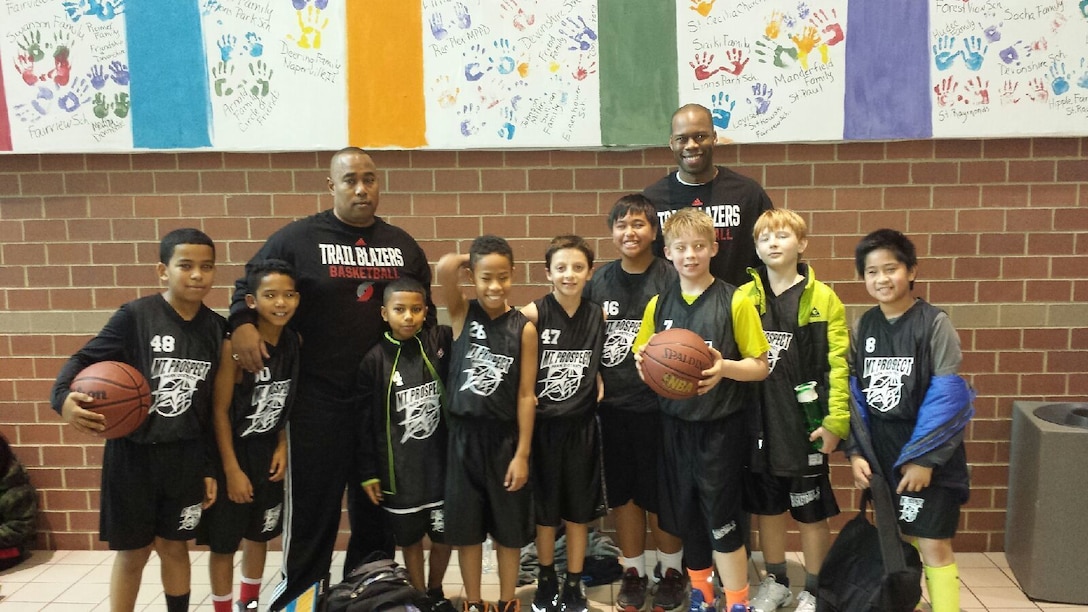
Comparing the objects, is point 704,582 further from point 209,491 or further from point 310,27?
point 310,27

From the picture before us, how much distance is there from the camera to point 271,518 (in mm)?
3205

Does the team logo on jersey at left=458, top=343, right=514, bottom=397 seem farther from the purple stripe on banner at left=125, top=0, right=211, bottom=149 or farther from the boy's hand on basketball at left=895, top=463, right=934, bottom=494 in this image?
the purple stripe on banner at left=125, top=0, right=211, bottom=149

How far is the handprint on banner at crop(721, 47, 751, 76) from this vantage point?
3908mm

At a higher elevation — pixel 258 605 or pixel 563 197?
pixel 563 197

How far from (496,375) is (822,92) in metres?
2.28

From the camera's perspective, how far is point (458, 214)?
4.12m

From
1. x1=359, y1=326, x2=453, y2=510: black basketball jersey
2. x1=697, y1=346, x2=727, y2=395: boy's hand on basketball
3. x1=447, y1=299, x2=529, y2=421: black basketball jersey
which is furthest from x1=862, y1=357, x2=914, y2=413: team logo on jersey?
x1=359, y1=326, x2=453, y2=510: black basketball jersey

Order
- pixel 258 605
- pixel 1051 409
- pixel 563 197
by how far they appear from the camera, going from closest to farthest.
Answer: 1. pixel 258 605
2. pixel 1051 409
3. pixel 563 197

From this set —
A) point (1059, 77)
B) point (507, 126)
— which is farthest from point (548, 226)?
point (1059, 77)

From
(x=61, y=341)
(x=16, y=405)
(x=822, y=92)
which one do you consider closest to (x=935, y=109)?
(x=822, y=92)

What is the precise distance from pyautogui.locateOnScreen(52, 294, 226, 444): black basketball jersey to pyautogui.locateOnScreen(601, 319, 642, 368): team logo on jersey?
1.61 m

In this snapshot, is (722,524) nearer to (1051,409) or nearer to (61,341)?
(1051,409)

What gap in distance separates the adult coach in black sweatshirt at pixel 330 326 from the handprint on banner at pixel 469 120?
2.98 ft

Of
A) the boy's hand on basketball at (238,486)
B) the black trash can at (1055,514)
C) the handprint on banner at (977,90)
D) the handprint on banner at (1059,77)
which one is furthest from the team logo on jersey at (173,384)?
the handprint on banner at (1059,77)
